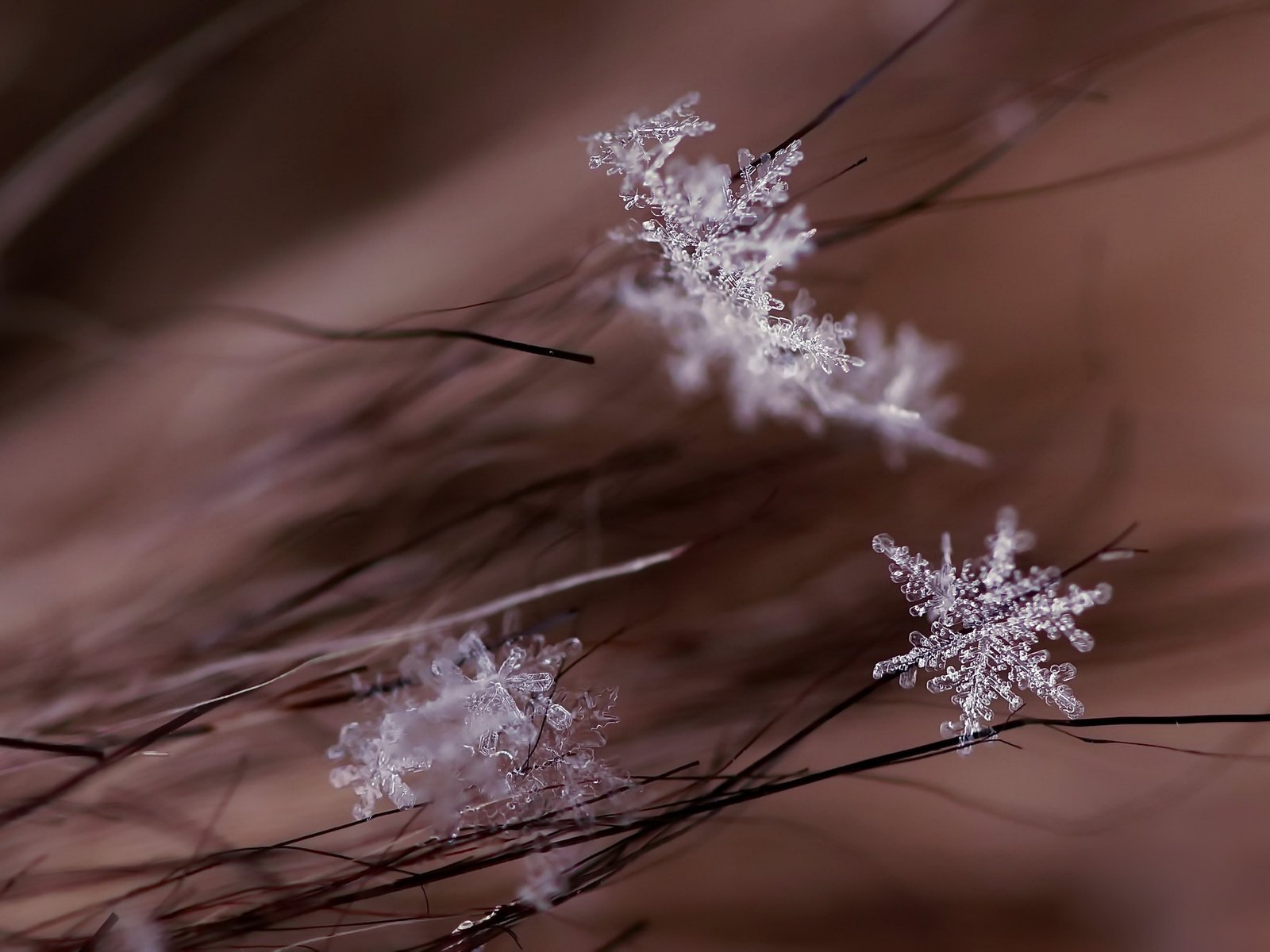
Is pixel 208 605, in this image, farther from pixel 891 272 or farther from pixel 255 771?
pixel 891 272

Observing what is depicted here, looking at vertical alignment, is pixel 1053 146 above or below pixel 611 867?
above

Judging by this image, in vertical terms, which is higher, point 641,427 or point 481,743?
point 641,427

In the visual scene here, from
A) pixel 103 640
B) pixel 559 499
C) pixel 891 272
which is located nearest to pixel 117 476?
pixel 103 640

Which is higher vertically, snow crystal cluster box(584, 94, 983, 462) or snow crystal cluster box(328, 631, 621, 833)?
snow crystal cluster box(584, 94, 983, 462)

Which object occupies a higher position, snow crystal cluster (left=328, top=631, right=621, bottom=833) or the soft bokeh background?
the soft bokeh background
